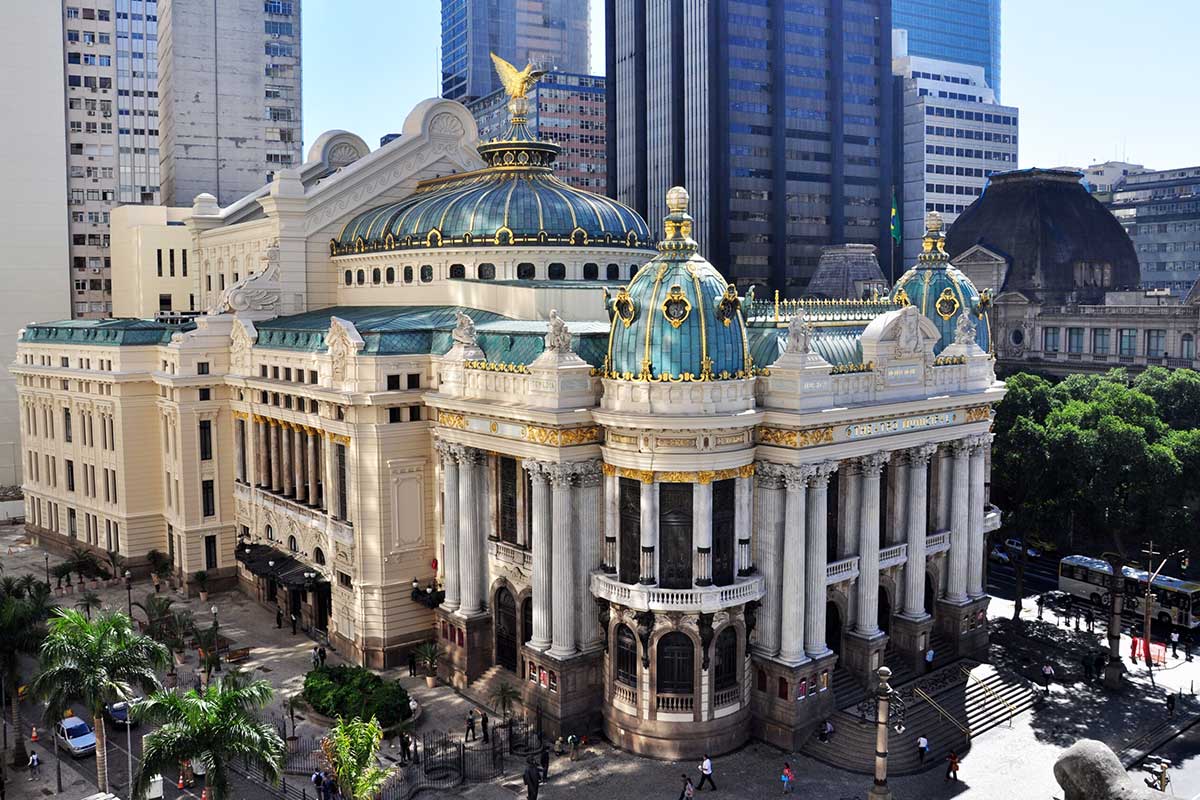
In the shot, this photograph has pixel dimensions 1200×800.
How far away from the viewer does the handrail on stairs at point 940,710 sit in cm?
6209

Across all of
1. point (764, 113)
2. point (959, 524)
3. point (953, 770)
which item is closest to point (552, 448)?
point (953, 770)

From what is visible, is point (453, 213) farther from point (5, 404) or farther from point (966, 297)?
point (5, 404)

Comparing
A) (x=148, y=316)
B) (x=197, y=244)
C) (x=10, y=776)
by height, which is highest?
(x=197, y=244)

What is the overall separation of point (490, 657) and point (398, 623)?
292 inches

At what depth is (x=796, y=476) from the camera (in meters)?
58.8

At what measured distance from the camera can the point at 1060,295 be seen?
153 meters

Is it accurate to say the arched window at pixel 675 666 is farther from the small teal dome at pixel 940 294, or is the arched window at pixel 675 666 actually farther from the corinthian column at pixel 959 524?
the small teal dome at pixel 940 294

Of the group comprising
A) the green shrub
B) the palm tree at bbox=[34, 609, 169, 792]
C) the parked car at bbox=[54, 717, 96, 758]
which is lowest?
the parked car at bbox=[54, 717, 96, 758]

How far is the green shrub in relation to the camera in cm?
6122

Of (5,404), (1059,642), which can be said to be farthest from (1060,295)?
(5,404)

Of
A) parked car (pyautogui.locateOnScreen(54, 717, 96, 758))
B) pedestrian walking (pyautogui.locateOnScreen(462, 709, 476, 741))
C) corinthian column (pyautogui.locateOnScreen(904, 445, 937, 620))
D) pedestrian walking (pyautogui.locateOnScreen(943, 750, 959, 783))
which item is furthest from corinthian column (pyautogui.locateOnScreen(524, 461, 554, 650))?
parked car (pyautogui.locateOnScreen(54, 717, 96, 758))

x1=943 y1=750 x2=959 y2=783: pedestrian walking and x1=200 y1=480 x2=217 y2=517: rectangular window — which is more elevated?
x1=200 y1=480 x2=217 y2=517: rectangular window

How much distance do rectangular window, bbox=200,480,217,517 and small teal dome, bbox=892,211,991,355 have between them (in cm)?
5782

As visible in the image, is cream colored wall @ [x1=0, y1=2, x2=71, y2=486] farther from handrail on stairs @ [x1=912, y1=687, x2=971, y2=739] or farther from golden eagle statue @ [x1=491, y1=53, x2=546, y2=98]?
handrail on stairs @ [x1=912, y1=687, x2=971, y2=739]
